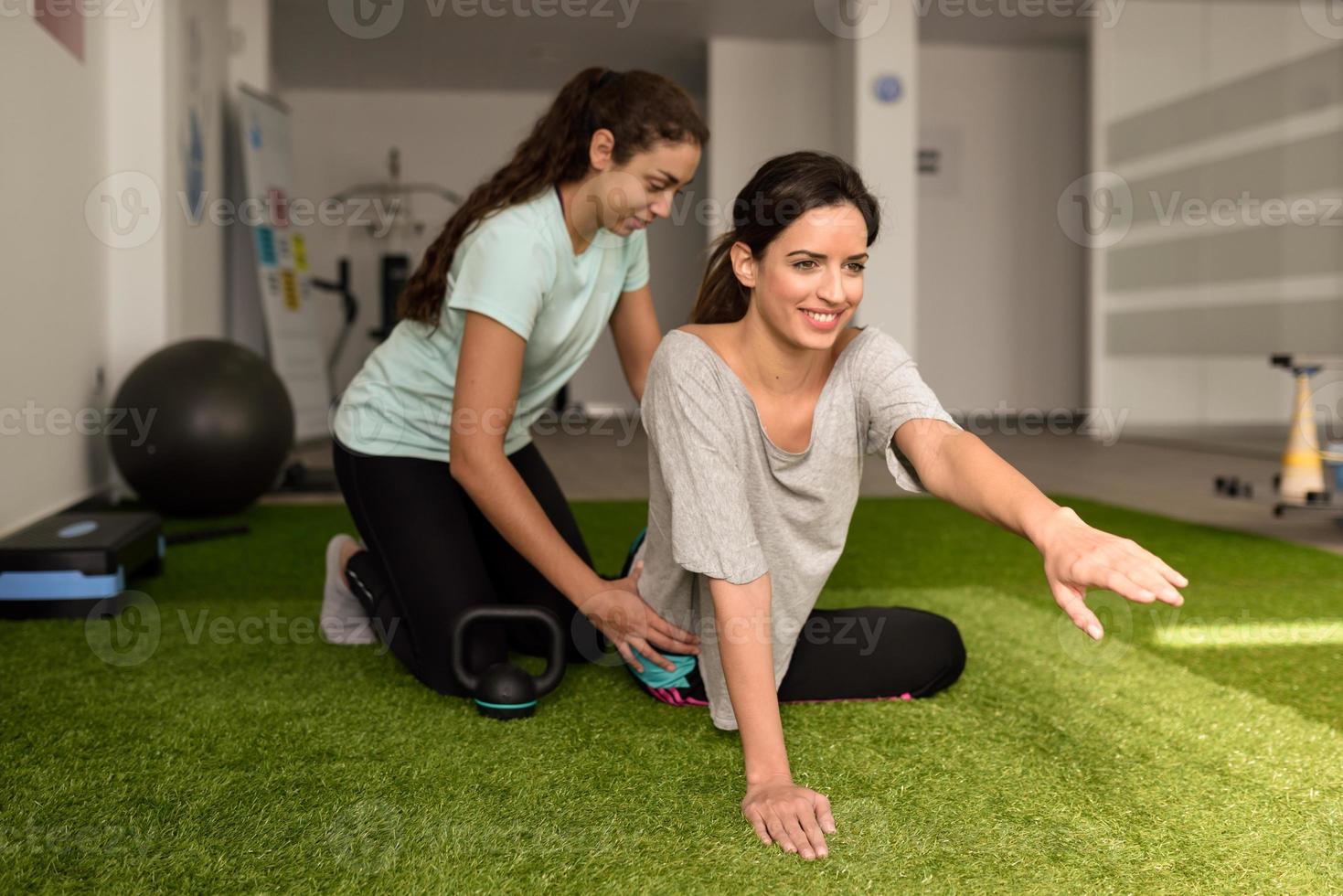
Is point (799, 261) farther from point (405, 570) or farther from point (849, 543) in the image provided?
point (849, 543)

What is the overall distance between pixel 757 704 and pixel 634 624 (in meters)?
0.34

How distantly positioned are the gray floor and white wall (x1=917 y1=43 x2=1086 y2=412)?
123 cm

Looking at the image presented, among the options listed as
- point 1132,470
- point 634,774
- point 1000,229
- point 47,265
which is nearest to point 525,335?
point 634,774

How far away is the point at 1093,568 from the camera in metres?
0.89

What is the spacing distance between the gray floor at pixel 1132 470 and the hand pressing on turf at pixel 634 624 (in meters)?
2.26

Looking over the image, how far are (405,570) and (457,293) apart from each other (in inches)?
17.6

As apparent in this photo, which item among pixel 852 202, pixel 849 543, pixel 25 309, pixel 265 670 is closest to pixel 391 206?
pixel 25 309

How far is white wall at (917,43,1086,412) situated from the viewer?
27.3 ft

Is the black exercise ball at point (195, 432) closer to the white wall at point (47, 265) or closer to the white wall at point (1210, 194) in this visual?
the white wall at point (47, 265)

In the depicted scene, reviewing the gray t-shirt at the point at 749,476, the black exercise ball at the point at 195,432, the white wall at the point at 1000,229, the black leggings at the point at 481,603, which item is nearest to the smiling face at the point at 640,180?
the gray t-shirt at the point at 749,476

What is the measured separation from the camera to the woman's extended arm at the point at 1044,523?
86cm

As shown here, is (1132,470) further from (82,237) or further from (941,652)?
(82,237)

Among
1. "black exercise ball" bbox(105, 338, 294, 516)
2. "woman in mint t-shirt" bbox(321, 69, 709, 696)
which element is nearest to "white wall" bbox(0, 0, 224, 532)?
"black exercise ball" bbox(105, 338, 294, 516)

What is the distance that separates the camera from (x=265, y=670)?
6.07 ft
